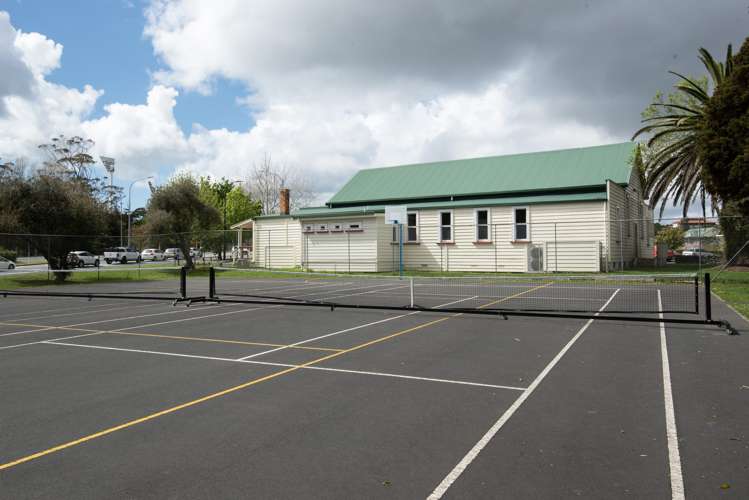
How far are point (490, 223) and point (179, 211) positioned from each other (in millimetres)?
24991

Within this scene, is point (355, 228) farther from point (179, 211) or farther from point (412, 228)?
point (179, 211)

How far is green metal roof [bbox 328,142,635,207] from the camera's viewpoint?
1409 inches

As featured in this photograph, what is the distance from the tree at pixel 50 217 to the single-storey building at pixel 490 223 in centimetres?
1168

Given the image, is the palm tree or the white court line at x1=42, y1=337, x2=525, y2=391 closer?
the white court line at x1=42, y1=337, x2=525, y2=391

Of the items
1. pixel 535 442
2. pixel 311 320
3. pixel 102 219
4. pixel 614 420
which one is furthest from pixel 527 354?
pixel 102 219

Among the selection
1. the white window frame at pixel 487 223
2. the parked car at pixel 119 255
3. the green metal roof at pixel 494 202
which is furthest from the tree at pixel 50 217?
the parked car at pixel 119 255

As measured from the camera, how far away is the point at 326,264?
3831 centimetres

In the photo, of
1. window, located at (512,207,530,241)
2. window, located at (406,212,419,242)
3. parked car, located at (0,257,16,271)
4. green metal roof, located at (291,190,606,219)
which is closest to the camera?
green metal roof, located at (291,190,606,219)

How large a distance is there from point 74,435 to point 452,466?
391cm

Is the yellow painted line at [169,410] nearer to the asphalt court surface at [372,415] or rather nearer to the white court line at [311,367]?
the asphalt court surface at [372,415]

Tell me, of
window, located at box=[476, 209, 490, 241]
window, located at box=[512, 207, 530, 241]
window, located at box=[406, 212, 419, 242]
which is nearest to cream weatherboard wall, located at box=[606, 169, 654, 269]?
window, located at box=[512, 207, 530, 241]

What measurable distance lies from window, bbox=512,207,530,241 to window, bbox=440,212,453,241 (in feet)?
14.4

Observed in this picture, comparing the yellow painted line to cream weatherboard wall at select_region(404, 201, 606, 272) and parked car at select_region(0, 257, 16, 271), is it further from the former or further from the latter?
parked car at select_region(0, 257, 16, 271)

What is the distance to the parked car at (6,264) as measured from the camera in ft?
117
